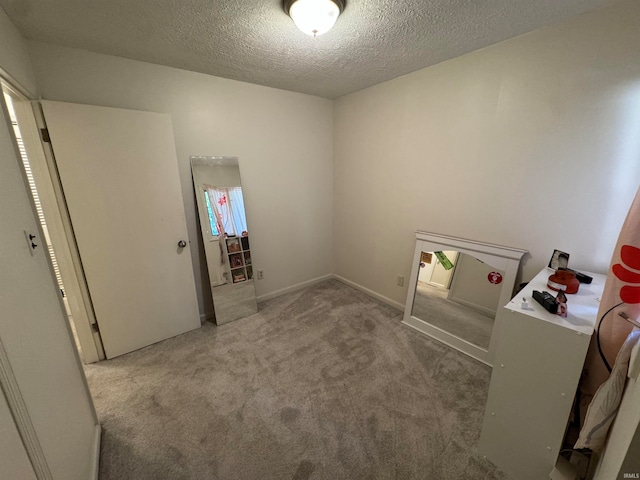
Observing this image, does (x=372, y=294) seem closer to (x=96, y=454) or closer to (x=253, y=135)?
(x=253, y=135)

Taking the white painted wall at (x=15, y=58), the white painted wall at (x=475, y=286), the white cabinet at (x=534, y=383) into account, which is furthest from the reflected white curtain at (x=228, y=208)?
the white cabinet at (x=534, y=383)

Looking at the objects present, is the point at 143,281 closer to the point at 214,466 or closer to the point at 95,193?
the point at 95,193

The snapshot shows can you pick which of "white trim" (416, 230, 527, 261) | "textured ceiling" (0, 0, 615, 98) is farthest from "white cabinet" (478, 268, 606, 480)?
"textured ceiling" (0, 0, 615, 98)

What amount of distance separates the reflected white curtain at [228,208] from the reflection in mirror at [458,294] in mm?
1912

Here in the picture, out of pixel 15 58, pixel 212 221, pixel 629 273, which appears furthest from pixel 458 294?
pixel 15 58

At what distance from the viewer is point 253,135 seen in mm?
2643

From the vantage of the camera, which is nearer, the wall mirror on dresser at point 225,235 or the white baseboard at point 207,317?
the wall mirror on dresser at point 225,235

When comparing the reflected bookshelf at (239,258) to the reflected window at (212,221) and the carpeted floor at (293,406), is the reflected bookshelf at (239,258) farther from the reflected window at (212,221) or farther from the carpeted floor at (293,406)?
the carpeted floor at (293,406)

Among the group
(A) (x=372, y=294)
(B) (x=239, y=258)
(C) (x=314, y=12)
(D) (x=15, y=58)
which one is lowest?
(A) (x=372, y=294)

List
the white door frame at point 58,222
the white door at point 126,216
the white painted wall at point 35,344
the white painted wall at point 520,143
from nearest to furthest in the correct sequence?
the white painted wall at point 35,344 < the white painted wall at point 520,143 < the white door frame at point 58,222 < the white door at point 126,216

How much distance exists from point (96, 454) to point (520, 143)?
325 centimetres

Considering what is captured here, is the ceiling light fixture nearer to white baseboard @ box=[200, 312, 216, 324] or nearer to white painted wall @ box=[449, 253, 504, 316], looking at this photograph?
white painted wall @ box=[449, 253, 504, 316]

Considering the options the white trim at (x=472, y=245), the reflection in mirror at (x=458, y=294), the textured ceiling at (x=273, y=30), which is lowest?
the reflection in mirror at (x=458, y=294)

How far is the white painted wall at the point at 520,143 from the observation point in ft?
4.74
